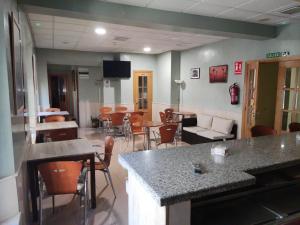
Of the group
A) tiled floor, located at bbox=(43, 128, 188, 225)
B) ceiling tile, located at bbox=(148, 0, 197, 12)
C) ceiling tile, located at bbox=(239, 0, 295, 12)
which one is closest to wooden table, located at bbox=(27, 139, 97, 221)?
tiled floor, located at bbox=(43, 128, 188, 225)

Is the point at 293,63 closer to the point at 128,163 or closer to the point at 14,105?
the point at 128,163

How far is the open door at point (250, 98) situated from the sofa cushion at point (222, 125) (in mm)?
311

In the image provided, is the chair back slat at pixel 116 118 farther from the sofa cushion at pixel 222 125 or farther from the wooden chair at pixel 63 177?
the wooden chair at pixel 63 177

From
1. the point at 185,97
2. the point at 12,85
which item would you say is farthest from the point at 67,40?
the point at 12,85

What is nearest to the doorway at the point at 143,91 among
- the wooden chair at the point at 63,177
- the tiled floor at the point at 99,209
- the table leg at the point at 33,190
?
the tiled floor at the point at 99,209

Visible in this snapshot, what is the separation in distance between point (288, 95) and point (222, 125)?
5.18 feet

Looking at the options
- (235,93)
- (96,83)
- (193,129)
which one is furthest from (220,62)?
(96,83)

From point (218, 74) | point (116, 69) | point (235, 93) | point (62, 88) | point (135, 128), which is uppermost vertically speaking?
point (116, 69)

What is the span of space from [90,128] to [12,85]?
656 cm

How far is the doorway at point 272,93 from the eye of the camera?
4277 mm

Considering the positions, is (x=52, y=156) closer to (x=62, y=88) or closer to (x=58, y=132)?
(x=58, y=132)

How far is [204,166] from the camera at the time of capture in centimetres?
146

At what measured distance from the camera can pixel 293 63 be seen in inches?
165

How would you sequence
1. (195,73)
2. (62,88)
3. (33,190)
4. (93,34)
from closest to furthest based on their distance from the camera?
(33,190) → (93,34) → (195,73) → (62,88)
